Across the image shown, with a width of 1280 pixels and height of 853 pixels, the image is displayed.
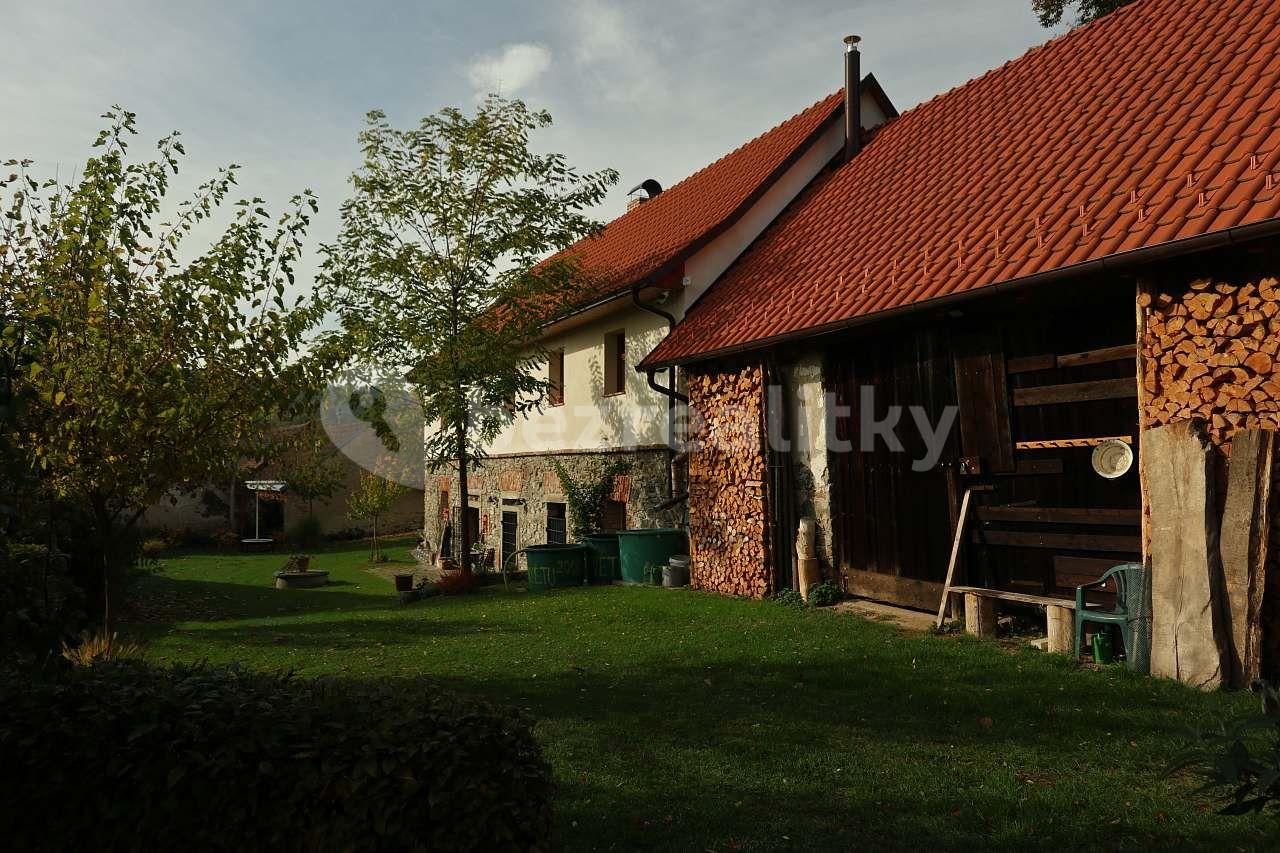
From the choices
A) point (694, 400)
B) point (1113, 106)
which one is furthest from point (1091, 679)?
point (694, 400)

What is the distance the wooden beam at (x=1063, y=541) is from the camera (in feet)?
23.0

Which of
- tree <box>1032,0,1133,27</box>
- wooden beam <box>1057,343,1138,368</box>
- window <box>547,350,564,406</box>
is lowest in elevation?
wooden beam <box>1057,343,1138,368</box>

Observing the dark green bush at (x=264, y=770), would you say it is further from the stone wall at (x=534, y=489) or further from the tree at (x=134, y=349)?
the stone wall at (x=534, y=489)

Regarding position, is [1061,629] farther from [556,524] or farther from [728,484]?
[556,524]

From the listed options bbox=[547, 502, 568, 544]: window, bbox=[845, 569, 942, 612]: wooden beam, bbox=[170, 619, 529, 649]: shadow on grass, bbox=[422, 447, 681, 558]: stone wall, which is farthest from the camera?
bbox=[547, 502, 568, 544]: window

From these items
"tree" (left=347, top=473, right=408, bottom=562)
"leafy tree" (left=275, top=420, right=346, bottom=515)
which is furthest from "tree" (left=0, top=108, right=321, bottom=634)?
"tree" (left=347, top=473, right=408, bottom=562)

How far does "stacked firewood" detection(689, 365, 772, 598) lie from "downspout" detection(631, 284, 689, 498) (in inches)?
26.2

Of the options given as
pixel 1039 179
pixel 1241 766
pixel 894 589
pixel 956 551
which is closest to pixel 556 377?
pixel 894 589

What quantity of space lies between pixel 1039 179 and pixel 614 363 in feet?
26.8

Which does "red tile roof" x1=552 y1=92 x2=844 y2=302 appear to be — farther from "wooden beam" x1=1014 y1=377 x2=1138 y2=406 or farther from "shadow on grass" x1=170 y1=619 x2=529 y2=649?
"wooden beam" x1=1014 y1=377 x2=1138 y2=406

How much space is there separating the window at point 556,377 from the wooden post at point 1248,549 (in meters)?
12.0

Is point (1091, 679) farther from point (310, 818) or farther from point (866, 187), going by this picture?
point (866, 187)

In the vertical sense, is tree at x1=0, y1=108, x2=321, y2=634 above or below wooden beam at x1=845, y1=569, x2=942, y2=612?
above

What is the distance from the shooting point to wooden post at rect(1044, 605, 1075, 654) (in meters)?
7.05
